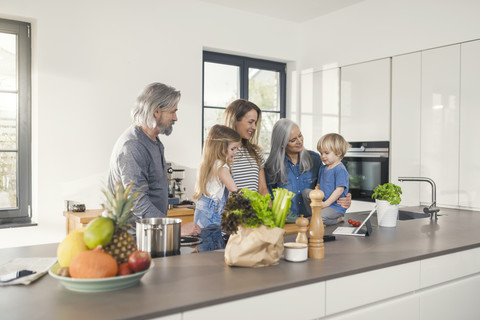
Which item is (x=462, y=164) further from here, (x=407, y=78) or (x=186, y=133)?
(x=186, y=133)

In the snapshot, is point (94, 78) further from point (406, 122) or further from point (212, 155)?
point (406, 122)

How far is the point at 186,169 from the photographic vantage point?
4.09 m

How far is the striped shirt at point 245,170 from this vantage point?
8.33 ft

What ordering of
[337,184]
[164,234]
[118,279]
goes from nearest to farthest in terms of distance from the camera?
[118,279] → [164,234] → [337,184]

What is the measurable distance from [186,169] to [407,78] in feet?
6.93

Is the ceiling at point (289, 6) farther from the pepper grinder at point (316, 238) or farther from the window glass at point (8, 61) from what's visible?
the pepper grinder at point (316, 238)

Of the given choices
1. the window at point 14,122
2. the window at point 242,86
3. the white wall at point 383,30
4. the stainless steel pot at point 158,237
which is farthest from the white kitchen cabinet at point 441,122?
the window at point 14,122

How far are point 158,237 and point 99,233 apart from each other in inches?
16.3

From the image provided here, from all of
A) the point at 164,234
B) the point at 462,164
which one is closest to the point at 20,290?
the point at 164,234

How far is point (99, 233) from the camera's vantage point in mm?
1255

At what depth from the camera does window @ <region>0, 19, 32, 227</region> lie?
11.0 ft

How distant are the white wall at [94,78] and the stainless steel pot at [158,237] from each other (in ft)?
6.77

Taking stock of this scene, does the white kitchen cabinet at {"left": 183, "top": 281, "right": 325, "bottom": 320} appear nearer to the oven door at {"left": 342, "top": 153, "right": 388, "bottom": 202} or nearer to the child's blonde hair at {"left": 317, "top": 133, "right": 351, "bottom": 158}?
the child's blonde hair at {"left": 317, "top": 133, "right": 351, "bottom": 158}

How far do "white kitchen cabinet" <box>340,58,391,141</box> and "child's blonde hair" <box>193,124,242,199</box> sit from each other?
2.07m
